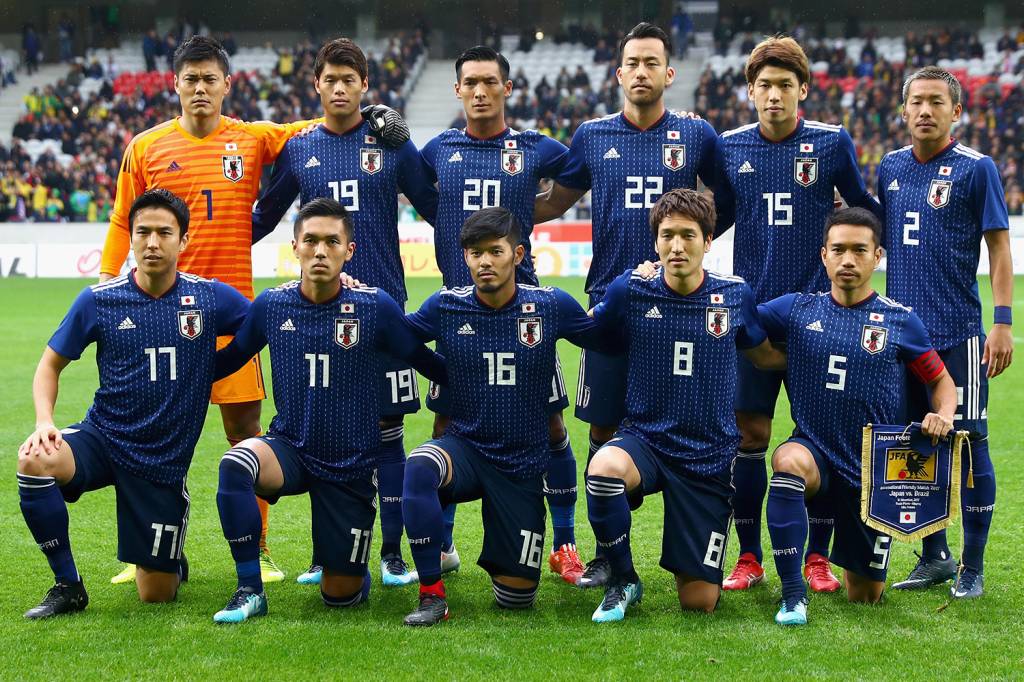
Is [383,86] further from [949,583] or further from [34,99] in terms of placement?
[949,583]

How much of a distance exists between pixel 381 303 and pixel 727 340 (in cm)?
134

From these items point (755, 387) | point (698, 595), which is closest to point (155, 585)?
A: point (698, 595)

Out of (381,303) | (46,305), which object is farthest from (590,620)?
(46,305)

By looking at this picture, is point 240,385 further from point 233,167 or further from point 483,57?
point 483,57

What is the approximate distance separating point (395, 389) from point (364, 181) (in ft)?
3.03

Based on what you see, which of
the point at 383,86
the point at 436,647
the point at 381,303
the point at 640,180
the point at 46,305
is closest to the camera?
the point at 436,647

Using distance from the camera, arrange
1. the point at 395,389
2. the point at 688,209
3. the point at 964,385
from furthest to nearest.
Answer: the point at 395,389
the point at 964,385
the point at 688,209

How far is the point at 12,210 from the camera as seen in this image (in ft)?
79.9

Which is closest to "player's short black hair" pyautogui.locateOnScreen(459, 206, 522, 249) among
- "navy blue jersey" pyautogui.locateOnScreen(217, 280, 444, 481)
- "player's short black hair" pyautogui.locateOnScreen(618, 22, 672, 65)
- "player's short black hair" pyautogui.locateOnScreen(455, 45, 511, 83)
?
"navy blue jersey" pyautogui.locateOnScreen(217, 280, 444, 481)

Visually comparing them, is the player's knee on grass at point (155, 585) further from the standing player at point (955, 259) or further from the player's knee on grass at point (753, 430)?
the standing player at point (955, 259)

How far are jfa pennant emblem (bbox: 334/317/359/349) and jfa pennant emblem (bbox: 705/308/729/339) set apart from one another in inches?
52.9

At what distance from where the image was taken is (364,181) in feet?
16.6

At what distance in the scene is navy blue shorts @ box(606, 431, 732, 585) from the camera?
432 centimetres

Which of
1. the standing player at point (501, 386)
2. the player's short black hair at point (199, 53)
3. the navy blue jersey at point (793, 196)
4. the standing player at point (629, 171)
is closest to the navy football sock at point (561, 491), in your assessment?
the standing player at point (629, 171)
